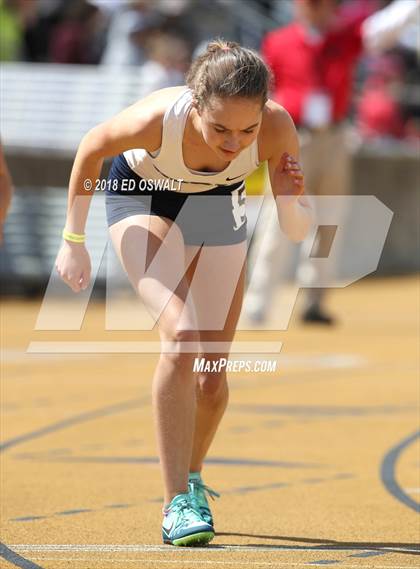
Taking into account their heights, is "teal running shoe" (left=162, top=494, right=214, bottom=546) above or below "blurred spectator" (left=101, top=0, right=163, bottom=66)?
below

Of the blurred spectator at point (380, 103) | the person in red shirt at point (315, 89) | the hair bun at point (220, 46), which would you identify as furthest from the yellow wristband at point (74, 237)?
the blurred spectator at point (380, 103)

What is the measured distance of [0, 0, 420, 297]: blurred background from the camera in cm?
1526

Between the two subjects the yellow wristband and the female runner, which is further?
the yellow wristband

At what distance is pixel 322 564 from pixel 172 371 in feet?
3.06

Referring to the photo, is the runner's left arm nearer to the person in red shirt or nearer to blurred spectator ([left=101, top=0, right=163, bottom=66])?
the person in red shirt

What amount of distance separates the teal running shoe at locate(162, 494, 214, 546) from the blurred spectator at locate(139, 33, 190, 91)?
1007 centimetres

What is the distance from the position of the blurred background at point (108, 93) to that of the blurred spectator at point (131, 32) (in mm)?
18

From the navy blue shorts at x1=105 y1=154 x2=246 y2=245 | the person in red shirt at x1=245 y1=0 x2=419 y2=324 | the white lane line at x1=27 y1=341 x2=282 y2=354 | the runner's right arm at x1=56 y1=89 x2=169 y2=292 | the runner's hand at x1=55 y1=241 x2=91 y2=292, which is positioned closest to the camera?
the runner's right arm at x1=56 y1=89 x2=169 y2=292

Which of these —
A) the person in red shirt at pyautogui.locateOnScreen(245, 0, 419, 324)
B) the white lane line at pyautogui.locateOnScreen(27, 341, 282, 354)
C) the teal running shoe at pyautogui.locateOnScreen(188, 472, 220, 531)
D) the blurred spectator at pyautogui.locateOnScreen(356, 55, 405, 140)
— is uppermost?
the blurred spectator at pyautogui.locateOnScreen(356, 55, 405, 140)

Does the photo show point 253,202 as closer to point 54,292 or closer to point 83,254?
point 54,292

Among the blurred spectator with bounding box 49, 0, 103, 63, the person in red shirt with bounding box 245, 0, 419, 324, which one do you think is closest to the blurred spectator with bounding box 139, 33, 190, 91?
the blurred spectator with bounding box 49, 0, 103, 63

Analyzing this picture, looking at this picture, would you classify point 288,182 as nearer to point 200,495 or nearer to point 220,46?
point 220,46

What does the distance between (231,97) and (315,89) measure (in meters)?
7.33

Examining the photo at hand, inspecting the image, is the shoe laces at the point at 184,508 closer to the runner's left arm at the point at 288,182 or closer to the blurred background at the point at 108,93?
the runner's left arm at the point at 288,182
